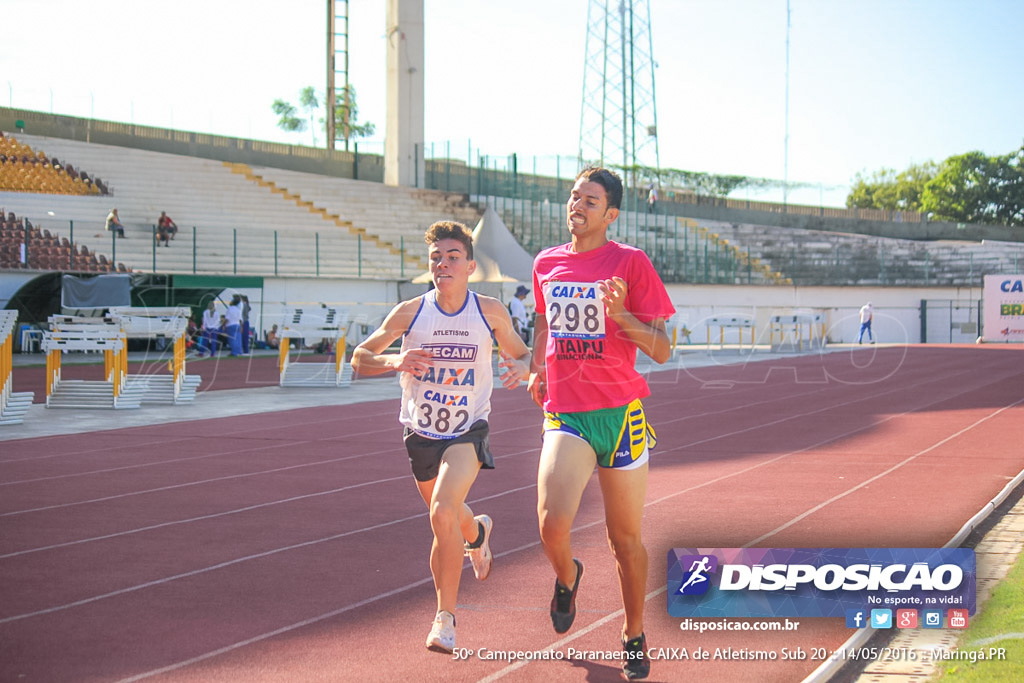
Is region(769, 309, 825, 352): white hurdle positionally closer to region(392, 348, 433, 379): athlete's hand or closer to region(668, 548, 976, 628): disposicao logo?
region(668, 548, 976, 628): disposicao logo

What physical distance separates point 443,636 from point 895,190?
319 ft

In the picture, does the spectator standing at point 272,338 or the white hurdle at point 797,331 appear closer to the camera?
the spectator standing at point 272,338

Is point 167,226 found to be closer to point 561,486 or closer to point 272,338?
point 272,338

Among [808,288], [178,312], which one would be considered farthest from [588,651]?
[808,288]

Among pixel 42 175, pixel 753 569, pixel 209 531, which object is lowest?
pixel 209 531

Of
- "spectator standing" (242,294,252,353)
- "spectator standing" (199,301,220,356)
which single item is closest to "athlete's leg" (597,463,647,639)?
"spectator standing" (199,301,220,356)

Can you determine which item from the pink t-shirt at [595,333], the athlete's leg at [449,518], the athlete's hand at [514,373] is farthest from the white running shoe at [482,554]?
the pink t-shirt at [595,333]

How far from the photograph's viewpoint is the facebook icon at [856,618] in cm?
480

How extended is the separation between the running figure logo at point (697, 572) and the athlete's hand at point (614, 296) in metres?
1.14

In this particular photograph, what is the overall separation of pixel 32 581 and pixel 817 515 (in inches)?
204

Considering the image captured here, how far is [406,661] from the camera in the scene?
4668mm

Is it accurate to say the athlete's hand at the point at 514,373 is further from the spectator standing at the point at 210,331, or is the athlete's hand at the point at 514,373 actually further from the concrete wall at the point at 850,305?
the concrete wall at the point at 850,305

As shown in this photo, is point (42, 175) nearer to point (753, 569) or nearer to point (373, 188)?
point (373, 188)

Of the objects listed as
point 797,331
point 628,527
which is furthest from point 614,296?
point 797,331
